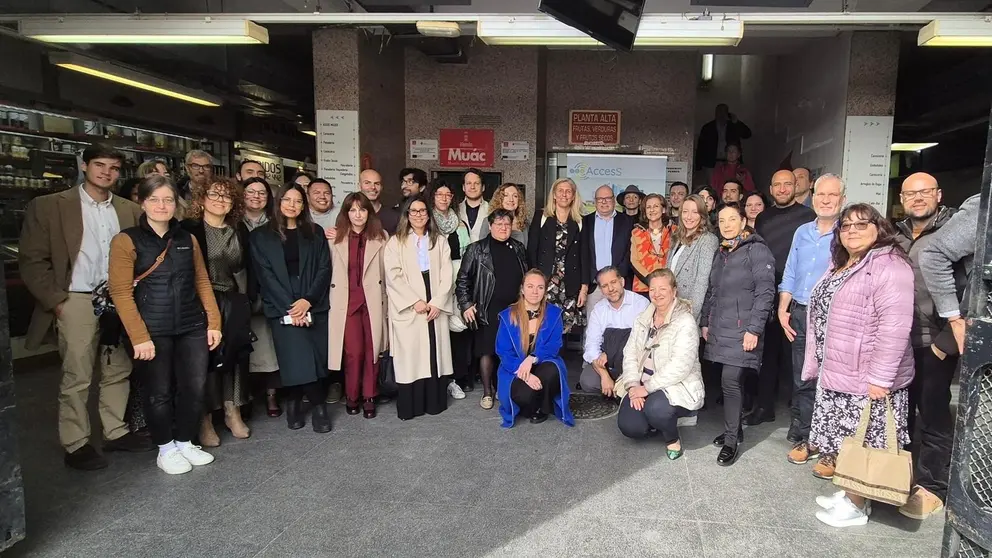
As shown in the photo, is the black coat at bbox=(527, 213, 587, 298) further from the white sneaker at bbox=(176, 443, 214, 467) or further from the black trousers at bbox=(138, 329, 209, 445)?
the white sneaker at bbox=(176, 443, 214, 467)

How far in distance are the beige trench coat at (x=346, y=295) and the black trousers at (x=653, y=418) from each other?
1.96 metres

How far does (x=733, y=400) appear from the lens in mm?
3705

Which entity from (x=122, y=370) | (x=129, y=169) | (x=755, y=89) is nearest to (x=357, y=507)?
(x=122, y=370)

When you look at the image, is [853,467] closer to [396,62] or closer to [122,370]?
[122,370]

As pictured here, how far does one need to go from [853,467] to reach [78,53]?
7433 millimetres

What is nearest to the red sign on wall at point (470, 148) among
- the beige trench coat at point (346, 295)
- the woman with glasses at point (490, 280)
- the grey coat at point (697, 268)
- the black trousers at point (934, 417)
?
the woman with glasses at point (490, 280)

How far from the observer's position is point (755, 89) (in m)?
10.4

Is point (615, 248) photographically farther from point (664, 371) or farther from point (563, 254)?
point (664, 371)

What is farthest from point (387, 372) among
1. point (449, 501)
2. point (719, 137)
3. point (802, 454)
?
point (719, 137)

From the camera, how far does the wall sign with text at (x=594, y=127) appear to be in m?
7.94

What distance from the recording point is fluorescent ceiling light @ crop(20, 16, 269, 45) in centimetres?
430

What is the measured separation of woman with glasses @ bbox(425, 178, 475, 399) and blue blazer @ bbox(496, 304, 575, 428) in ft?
Result: 1.74

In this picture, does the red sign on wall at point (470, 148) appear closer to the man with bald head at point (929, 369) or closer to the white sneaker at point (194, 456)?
the white sneaker at point (194, 456)

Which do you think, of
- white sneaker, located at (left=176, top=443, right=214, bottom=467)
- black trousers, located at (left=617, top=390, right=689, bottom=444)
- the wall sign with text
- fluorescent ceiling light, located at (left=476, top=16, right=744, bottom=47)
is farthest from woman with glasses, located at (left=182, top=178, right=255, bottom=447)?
the wall sign with text
